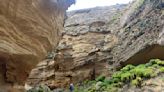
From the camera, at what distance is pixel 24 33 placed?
9258mm

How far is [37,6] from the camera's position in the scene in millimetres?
9273

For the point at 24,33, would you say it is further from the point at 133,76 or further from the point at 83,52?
the point at 83,52

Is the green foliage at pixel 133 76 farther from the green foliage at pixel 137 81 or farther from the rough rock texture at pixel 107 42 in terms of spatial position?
the rough rock texture at pixel 107 42

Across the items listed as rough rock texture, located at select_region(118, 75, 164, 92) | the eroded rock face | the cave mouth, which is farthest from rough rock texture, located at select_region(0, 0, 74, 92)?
the eroded rock face

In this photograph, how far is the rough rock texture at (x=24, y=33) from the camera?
8500 millimetres

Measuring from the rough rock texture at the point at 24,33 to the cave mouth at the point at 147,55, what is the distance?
8305 mm

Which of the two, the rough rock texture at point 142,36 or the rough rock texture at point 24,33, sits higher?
the rough rock texture at point 142,36

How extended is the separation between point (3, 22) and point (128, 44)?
13939 mm

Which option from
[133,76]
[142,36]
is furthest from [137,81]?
[142,36]

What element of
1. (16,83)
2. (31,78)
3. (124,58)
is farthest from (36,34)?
(31,78)

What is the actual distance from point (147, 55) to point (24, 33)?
1141cm

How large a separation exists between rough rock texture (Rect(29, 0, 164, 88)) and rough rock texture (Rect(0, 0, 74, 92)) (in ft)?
28.6

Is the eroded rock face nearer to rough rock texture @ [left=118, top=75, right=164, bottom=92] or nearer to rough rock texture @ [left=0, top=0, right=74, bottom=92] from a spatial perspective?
rough rock texture @ [left=118, top=75, right=164, bottom=92]

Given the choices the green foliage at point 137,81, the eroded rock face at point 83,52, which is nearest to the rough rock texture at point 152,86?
the green foliage at point 137,81
